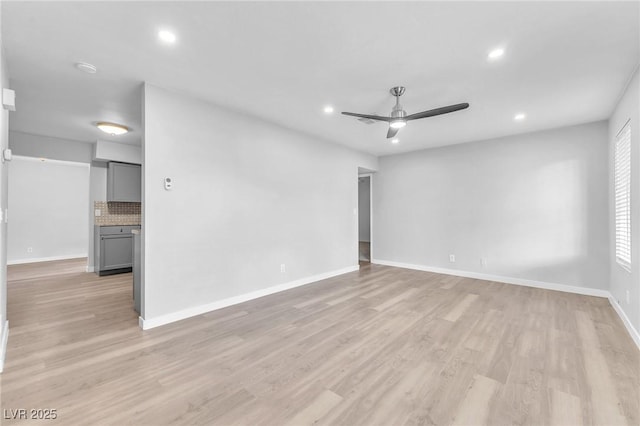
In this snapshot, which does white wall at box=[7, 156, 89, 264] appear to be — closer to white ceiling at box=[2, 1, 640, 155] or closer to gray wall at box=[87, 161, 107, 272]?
gray wall at box=[87, 161, 107, 272]

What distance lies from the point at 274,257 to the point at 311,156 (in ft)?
6.10

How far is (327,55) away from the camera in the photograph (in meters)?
2.39

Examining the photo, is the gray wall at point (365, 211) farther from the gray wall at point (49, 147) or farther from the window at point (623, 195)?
the gray wall at point (49, 147)

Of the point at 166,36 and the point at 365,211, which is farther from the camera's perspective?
the point at 365,211

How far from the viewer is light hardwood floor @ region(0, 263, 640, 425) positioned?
1.66 metres

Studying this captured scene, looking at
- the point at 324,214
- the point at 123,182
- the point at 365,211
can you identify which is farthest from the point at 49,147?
the point at 365,211

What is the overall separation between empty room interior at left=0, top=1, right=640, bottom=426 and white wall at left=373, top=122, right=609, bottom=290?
0.03m

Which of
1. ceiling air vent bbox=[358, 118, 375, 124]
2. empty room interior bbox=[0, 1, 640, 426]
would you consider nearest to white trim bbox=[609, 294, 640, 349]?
empty room interior bbox=[0, 1, 640, 426]

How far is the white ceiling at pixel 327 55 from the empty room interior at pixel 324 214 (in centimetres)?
2

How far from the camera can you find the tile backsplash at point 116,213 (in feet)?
18.6

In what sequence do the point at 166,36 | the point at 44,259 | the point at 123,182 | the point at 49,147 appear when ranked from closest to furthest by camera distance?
1. the point at 166,36
2. the point at 49,147
3. the point at 123,182
4. the point at 44,259

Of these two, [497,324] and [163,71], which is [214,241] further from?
[497,324]

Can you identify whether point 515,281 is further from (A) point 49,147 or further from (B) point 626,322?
(A) point 49,147

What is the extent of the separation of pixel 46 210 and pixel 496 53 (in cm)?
950
